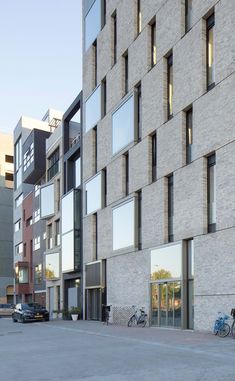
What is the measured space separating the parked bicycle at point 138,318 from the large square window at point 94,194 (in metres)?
8.29

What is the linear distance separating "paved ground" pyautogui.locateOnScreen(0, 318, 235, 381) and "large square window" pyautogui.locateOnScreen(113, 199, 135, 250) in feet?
32.6

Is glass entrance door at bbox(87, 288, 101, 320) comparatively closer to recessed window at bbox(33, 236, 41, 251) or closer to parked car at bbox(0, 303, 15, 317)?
recessed window at bbox(33, 236, 41, 251)

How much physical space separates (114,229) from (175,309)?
27.1ft

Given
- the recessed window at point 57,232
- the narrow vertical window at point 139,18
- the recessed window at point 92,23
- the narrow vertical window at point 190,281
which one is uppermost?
the recessed window at point 92,23

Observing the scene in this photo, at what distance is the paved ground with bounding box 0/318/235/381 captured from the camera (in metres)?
10.4

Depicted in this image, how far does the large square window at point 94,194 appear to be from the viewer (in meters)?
33.2

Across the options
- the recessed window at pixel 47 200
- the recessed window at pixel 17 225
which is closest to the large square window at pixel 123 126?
the recessed window at pixel 47 200

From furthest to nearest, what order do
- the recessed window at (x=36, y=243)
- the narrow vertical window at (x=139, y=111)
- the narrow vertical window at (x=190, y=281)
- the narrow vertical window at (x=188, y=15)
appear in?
the recessed window at (x=36, y=243), the narrow vertical window at (x=139, y=111), the narrow vertical window at (x=188, y=15), the narrow vertical window at (x=190, y=281)

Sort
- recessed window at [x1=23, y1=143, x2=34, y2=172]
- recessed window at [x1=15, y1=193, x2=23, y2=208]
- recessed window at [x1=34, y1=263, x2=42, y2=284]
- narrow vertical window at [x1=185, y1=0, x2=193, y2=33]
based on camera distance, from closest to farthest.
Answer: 1. narrow vertical window at [x1=185, y1=0, x2=193, y2=33]
2. recessed window at [x1=23, y1=143, x2=34, y2=172]
3. recessed window at [x1=34, y1=263, x2=42, y2=284]
4. recessed window at [x1=15, y1=193, x2=23, y2=208]

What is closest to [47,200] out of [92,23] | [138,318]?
[92,23]

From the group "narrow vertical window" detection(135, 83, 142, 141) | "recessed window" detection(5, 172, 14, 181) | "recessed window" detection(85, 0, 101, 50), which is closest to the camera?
"narrow vertical window" detection(135, 83, 142, 141)

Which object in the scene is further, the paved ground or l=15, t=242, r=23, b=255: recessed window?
l=15, t=242, r=23, b=255: recessed window

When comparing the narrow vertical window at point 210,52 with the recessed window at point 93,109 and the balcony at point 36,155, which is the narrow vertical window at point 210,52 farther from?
the balcony at point 36,155

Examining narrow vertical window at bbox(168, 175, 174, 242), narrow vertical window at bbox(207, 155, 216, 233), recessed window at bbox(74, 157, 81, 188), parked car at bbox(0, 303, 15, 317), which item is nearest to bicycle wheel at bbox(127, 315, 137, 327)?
narrow vertical window at bbox(168, 175, 174, 242)
